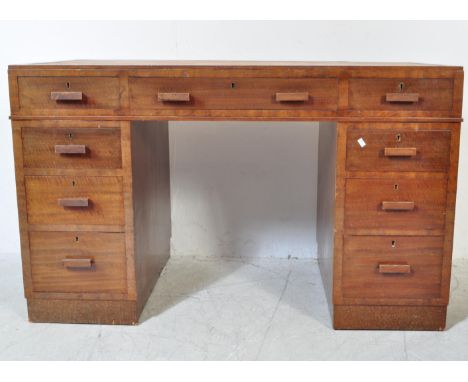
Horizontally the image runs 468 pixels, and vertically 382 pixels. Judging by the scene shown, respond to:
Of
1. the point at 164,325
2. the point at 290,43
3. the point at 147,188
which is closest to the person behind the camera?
the point at 164,325

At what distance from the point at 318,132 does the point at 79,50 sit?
1260mm

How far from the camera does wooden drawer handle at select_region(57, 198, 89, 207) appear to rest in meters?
2.38

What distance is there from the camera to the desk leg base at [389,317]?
243cm

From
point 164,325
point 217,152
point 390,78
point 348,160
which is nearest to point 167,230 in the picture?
point 217,152

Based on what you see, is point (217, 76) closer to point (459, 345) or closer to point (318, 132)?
point (318, 132)

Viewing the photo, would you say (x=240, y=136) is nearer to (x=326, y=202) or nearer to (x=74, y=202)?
(x=326, y=202)

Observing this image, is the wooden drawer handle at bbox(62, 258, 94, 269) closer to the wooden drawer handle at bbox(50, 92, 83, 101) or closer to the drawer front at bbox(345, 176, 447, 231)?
the wooden drawer handle at bbox(50, 92, 83, 101)

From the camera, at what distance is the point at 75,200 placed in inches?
93.6

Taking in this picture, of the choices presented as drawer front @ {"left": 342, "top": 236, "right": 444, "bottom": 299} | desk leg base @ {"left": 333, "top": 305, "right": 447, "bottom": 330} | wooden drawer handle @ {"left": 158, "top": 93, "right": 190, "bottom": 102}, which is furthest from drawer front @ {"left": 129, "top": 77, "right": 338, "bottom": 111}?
desk leg base @ {"left": 333, "top": 305, "right": 447, "bottom": 330}

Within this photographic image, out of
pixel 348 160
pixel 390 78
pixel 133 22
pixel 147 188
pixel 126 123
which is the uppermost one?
pixel 133 22

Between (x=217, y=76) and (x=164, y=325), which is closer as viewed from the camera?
(x=217, y=76)

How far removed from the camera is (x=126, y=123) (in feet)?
7.59

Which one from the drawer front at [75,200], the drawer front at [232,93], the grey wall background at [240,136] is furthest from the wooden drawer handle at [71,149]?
the grey wall background at [240,136]

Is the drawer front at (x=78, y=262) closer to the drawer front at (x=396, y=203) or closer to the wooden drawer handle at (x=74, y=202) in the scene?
the wooden drawer handle at (x=74, y=202)
